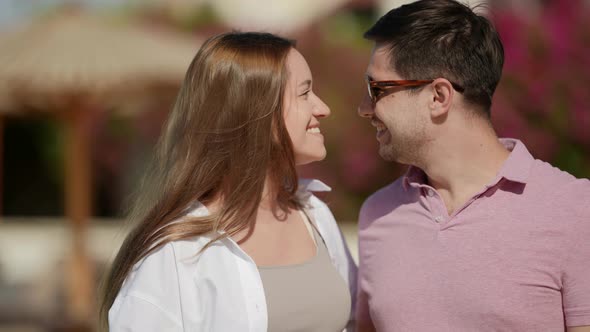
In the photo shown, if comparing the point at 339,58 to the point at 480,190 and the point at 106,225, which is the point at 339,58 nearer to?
the point at 106,225

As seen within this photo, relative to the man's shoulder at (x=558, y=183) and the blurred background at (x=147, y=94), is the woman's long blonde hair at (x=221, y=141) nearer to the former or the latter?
the man's shoulder at (x=558, y=183)

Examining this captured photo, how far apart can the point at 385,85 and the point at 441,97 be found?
226mm

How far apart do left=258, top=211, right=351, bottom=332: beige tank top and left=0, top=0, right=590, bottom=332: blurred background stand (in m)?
1.15

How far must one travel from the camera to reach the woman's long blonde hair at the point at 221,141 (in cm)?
291

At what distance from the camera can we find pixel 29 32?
275 inches

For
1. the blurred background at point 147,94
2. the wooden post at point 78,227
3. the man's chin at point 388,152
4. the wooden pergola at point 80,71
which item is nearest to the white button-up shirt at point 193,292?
the man's chin at point 388,152

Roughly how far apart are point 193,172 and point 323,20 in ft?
27.2

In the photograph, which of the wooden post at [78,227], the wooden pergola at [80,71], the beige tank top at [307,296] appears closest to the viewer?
the beige tank top at [307,296]

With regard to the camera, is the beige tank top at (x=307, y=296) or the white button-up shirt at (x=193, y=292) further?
the beige tank top at (x=307, y=296)

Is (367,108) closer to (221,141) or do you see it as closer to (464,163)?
(464,163)

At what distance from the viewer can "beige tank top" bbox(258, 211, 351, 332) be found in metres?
2.87

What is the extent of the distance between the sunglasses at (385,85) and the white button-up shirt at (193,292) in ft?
2.66

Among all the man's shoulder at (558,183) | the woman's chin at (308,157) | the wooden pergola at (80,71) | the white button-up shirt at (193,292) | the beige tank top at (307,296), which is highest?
the man's shoulder at (558,183)

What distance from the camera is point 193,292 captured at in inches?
108
